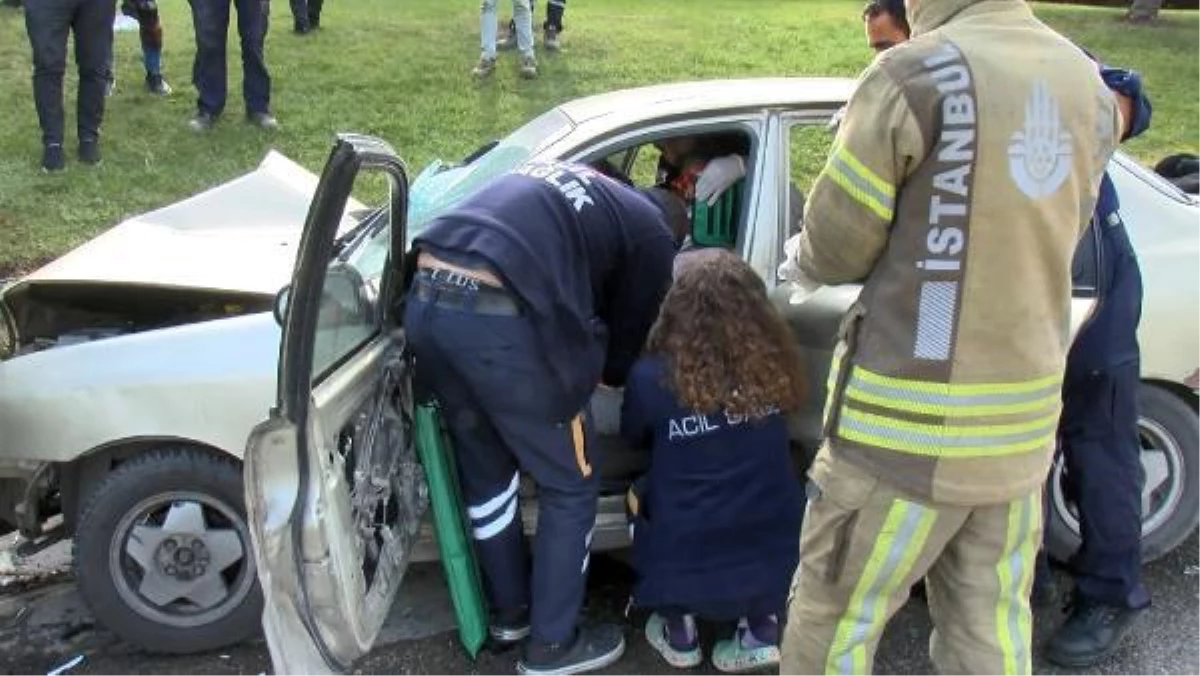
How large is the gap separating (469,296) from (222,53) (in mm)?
6061

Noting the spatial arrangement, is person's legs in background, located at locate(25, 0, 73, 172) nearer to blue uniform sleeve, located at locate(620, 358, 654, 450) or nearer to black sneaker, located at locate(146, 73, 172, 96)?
black sneaker, located at locate(146, 73, 172, 96)

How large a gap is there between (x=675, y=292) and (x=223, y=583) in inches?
59.1

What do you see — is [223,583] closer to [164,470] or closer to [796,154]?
[164,470]

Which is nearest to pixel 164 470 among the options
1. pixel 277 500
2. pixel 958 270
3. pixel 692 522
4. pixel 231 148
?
pixel 277 500

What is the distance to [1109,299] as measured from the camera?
10.1ft

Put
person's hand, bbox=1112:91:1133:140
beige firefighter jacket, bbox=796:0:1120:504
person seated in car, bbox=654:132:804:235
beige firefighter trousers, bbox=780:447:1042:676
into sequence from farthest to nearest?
person seated in car, bbox=654:132:804:235, person's hand, bbox=1112:91:1133:140, beige firefighter trousers, bbox=780:447:1042:676, beige firefighter jacket, bbox=796:0:1120:504

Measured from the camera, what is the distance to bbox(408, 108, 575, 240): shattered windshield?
3680 millimetres

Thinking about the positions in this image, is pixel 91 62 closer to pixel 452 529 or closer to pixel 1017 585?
pixel 452 529

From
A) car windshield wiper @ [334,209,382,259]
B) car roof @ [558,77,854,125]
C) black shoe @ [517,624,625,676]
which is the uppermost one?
car roof @ [558,77,854,125]

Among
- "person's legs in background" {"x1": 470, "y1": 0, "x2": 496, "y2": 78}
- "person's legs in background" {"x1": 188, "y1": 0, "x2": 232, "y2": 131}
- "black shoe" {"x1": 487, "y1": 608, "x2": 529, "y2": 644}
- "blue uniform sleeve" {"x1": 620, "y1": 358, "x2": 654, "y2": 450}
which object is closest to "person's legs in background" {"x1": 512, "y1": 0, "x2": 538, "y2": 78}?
"person's legs in background" {"x1": 470, "y1": 0, "x2": 496, "y2": 78}

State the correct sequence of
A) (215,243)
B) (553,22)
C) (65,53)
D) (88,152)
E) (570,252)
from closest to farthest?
(570,252) < (215,243) < (65,53) < (88,152) < (553,22)

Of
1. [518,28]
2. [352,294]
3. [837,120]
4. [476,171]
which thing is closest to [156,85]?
[518,28]

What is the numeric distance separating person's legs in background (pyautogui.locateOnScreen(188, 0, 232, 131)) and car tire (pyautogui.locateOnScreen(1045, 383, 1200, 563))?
6471mm

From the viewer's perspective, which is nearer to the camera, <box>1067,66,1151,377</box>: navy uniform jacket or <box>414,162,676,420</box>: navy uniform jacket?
<box>414,162,676,420</box>: navy uniform jacket
